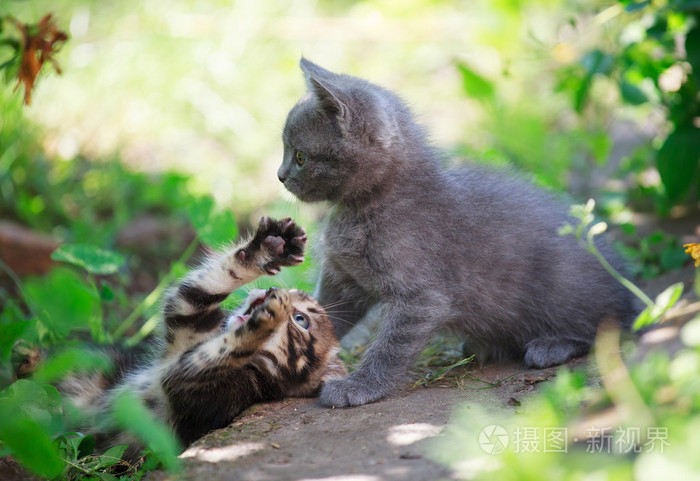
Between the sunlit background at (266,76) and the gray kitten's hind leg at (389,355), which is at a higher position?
the sunlit background at (266,76)

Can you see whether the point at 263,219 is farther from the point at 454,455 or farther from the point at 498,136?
the point at 498,136

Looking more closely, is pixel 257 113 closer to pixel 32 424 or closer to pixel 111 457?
pixel 111 457

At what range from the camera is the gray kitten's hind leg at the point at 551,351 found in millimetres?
3012

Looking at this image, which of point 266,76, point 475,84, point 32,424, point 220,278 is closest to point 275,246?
point 220,278

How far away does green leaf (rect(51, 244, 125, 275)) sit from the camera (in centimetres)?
342

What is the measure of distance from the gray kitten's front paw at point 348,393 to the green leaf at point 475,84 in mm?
3204

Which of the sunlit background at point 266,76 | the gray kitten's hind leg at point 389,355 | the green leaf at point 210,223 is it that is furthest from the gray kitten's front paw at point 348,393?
the sunlit background at point 266,76

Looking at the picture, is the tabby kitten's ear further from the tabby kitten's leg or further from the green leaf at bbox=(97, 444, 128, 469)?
the green leaf at bbox=(97, 444, 128, 469)

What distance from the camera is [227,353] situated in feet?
8.40

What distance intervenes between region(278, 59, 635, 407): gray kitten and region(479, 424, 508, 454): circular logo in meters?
0.82

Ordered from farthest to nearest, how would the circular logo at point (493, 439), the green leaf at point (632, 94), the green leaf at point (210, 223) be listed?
1. the green leaf at point (632, 94)
2. the green leaf at point (210, 223)
3. the circular logo at point (493, 439)

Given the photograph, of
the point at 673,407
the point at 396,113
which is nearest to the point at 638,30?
the point at 396,113

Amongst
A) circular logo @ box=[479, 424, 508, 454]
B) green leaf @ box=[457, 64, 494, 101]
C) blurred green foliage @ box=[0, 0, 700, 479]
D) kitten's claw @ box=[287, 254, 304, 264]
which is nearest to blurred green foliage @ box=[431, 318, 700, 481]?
circular logo @ box=[479, 424, 508, 454]

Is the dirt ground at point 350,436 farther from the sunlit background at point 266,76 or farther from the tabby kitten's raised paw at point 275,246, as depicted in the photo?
the sunlit background at point 266,76
